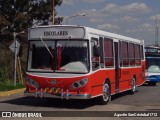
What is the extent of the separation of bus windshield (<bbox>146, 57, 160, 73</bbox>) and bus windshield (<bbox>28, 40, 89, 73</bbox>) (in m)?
16.9

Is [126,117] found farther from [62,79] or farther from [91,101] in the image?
[91,101]

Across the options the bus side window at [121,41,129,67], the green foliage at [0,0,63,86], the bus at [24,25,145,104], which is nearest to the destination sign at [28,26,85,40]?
the bus at [24,25,145,104]

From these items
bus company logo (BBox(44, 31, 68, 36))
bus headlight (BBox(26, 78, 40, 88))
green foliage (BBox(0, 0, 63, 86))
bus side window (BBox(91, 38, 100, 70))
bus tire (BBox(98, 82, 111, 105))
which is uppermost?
green foliage (BBox(0, 0, 63, 86))

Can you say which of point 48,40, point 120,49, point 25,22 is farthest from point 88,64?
point 25,22

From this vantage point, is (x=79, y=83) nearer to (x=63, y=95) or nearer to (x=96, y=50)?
(x=63, y=95)

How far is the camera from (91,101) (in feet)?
56.9

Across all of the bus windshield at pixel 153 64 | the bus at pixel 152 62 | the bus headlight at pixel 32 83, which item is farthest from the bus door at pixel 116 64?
the bus windshield at pixel 153 64

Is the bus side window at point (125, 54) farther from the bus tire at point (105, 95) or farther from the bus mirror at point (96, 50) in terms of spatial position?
the bus mirror at point (96, 50)

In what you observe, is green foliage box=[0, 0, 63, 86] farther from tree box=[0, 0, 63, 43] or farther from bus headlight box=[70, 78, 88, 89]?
bus headlight box=[70, 78, 88, 89]

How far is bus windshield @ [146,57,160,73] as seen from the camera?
102 ft

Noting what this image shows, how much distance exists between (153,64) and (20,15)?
998 inches

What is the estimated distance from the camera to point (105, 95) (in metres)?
16.4

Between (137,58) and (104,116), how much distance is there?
391 inches

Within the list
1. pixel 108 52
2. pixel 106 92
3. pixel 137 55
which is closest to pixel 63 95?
pixel 106 92
